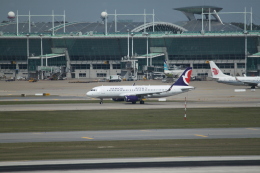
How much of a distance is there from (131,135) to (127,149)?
7.58 m

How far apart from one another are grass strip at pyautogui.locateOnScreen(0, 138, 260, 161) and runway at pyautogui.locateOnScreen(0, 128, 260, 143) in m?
2.10

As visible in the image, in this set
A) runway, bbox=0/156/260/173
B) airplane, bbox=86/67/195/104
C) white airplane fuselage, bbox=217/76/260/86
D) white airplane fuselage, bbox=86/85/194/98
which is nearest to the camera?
runway, bbox=0/156/260/173

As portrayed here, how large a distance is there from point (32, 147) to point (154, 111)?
108ft

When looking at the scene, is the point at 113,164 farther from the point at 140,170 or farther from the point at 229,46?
the point at 229,46

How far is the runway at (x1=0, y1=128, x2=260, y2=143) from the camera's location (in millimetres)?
42272

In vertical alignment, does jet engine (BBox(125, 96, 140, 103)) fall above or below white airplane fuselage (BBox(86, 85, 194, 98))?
below

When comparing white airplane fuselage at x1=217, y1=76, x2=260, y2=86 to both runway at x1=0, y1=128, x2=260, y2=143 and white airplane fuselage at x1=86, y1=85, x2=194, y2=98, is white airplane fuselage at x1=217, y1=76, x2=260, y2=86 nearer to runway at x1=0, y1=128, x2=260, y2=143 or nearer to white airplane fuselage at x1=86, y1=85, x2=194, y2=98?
white airplane fuselage at x1=86, y1=85, x2=194, y2=98

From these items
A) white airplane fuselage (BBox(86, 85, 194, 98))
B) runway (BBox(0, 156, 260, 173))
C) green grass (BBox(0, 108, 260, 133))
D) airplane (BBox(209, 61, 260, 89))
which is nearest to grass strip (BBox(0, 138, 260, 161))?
runway (BBox(0, 156, 260, 173))

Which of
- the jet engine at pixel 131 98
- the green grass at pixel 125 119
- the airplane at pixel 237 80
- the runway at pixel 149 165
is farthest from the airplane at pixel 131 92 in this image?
the runway at pixel 149 165

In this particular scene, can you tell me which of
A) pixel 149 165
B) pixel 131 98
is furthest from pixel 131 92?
pixel 149 165

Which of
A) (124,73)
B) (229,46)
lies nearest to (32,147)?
(124,73)

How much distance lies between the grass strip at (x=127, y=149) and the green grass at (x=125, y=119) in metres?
10.1

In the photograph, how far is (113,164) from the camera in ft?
102

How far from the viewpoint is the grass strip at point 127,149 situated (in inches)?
1358
